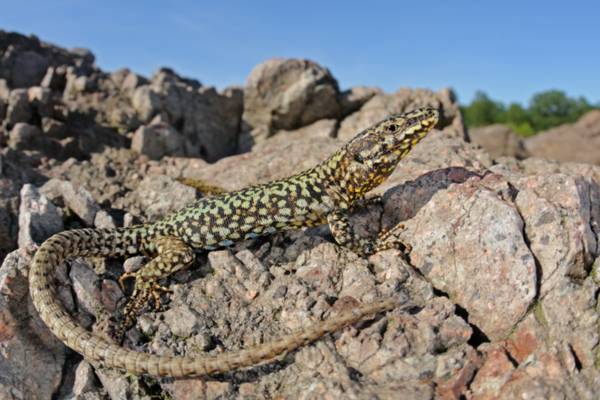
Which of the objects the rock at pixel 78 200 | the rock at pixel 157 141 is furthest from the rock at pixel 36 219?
the rock at pixel 157 141

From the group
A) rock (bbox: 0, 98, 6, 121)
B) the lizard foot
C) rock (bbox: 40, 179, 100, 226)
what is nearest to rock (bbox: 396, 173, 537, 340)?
the lizard foot

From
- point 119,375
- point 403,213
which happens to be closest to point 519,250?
point 403,213

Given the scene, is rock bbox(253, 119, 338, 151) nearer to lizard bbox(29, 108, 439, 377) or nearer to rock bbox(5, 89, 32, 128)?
rock bbox(5, 89, 32, 128)

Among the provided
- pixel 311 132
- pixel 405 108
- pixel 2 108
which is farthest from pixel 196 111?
pixel 405 108

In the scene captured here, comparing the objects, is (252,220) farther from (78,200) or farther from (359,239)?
(78,200)

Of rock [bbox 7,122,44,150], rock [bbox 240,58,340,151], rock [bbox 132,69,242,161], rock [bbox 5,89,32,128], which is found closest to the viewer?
rock [bbox 7,122,44,150]

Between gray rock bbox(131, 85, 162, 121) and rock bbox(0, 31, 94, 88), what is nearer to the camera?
gray rock bbox(131, 85, 162, 121)

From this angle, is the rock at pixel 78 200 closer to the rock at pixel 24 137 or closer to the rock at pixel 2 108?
the rock at pixel 24 137
